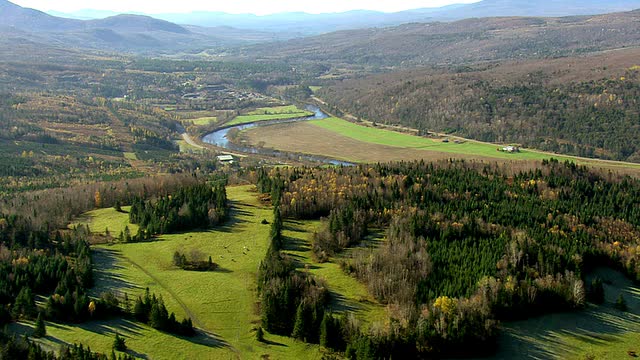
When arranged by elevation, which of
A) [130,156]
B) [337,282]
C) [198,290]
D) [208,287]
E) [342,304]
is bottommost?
[130,156]

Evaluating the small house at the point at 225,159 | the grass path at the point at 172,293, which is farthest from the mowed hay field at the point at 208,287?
the small house at the point at 225,159

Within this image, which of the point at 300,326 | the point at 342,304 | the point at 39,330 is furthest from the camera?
the point at 342,304

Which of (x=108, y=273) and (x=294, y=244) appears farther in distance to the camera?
(x=294, y=244)

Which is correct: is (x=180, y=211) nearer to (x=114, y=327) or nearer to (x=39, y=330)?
(x=114, y=327)

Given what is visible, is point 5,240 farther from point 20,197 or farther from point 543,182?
point 543,182

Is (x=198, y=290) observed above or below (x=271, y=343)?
above

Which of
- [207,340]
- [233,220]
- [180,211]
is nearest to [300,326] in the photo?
[207,340]

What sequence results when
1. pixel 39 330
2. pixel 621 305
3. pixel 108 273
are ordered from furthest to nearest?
1. pixel 108 273
2. pixel 621 305
3. pixel 39 330

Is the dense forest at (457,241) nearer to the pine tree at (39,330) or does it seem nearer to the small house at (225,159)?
the pine tree at (39,330)
